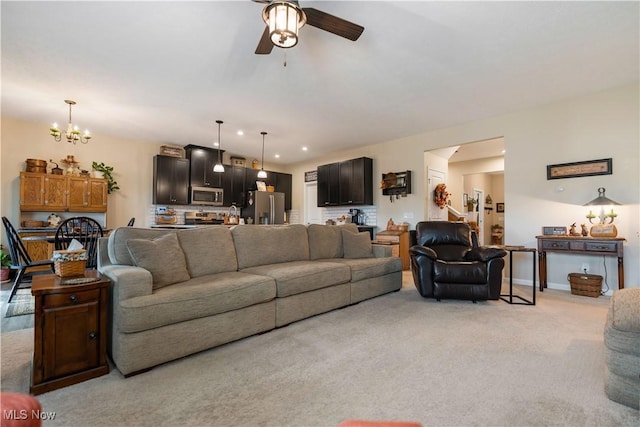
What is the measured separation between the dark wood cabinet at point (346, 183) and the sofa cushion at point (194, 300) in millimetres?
4264

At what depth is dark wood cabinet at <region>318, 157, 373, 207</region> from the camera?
6.50 meters

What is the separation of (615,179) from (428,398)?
418cm

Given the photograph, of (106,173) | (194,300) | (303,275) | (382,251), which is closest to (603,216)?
(382,251)

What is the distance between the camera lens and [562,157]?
4.25m

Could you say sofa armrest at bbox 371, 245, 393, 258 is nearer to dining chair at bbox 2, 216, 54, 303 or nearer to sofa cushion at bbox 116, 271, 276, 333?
sofa cushion at bbox 116, 271, 276, 333

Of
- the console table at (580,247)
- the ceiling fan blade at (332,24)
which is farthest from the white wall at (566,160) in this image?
the ceiling fan blade at (332,24)

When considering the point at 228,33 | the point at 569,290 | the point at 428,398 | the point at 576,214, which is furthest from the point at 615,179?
the point at 228,33

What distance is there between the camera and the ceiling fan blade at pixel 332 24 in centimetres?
203

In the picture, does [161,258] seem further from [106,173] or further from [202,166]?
[202,166]

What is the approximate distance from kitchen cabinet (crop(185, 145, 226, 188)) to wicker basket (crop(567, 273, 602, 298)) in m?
6.70

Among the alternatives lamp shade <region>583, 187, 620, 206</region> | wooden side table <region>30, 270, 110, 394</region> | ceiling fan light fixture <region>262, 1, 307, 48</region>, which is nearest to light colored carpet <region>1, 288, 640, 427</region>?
wooden side table <region>30, 270, 110, 394</region>

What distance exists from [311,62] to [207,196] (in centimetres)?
459

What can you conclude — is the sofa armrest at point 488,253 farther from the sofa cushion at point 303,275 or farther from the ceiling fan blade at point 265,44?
the ceiling fan blade at point 265,44

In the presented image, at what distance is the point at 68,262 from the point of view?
78.9 inches
